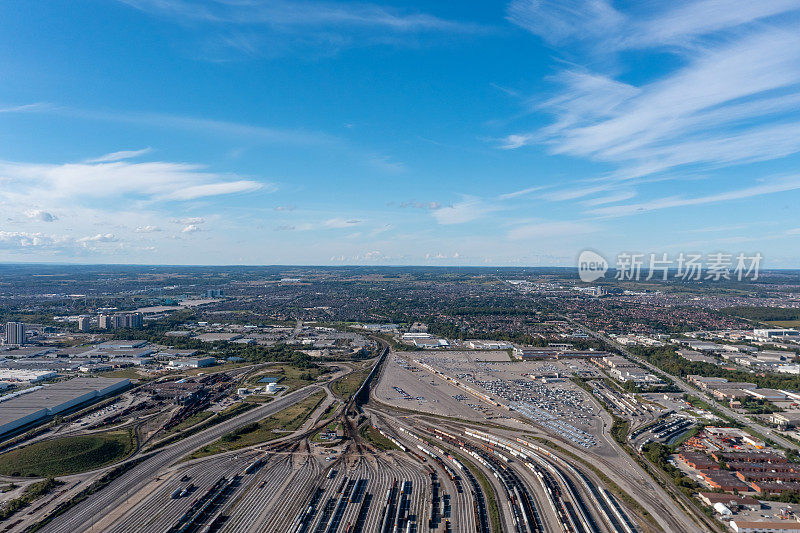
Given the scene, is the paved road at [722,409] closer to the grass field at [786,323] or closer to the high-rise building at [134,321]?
the grass field at [786,323]

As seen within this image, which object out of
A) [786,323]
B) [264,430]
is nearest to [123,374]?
[264,430]

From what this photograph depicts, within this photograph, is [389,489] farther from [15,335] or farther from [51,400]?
[15,335]

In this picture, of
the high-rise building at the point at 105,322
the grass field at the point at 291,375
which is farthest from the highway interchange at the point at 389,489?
the high-rise building at the point at 105,322

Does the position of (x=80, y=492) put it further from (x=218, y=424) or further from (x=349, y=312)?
(x=349, y=312)

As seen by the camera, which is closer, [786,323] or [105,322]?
[105,322]

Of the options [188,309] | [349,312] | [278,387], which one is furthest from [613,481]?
[188,309]

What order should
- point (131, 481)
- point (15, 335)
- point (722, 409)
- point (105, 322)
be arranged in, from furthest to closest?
point (105, 322), point (15, 335), point (722, 409), point (131, 481)
